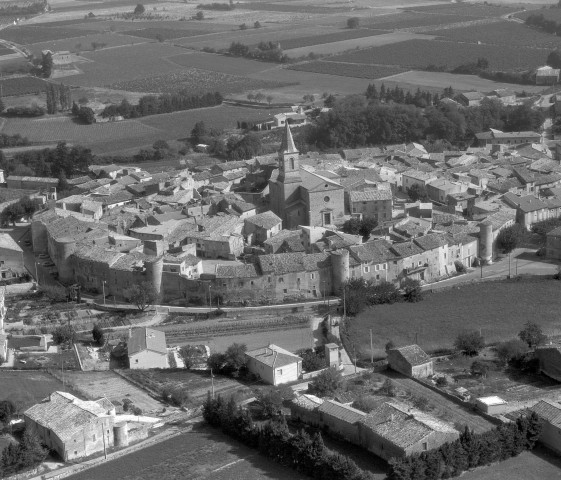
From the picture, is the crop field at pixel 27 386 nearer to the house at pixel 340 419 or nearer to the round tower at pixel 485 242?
the house at pixel 340 419

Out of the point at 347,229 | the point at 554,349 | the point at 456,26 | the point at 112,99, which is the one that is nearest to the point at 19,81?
the point at 112,99

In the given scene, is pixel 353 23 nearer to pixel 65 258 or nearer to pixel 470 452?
pixel 65 258

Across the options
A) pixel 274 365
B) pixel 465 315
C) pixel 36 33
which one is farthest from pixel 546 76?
pixel 36 33

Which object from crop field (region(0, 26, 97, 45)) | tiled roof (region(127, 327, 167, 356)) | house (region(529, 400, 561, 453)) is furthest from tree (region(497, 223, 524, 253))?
crop field (region(0, 26, 97, 45))

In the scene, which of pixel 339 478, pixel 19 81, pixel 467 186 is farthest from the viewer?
pixel 19 81

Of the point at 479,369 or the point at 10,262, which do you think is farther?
the point at 10,262

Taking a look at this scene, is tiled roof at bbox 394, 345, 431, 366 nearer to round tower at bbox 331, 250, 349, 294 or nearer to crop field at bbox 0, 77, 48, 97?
round tower at bbox 331, 250, 349, 294

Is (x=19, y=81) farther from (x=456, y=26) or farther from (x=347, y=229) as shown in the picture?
(x=347, y=229)
